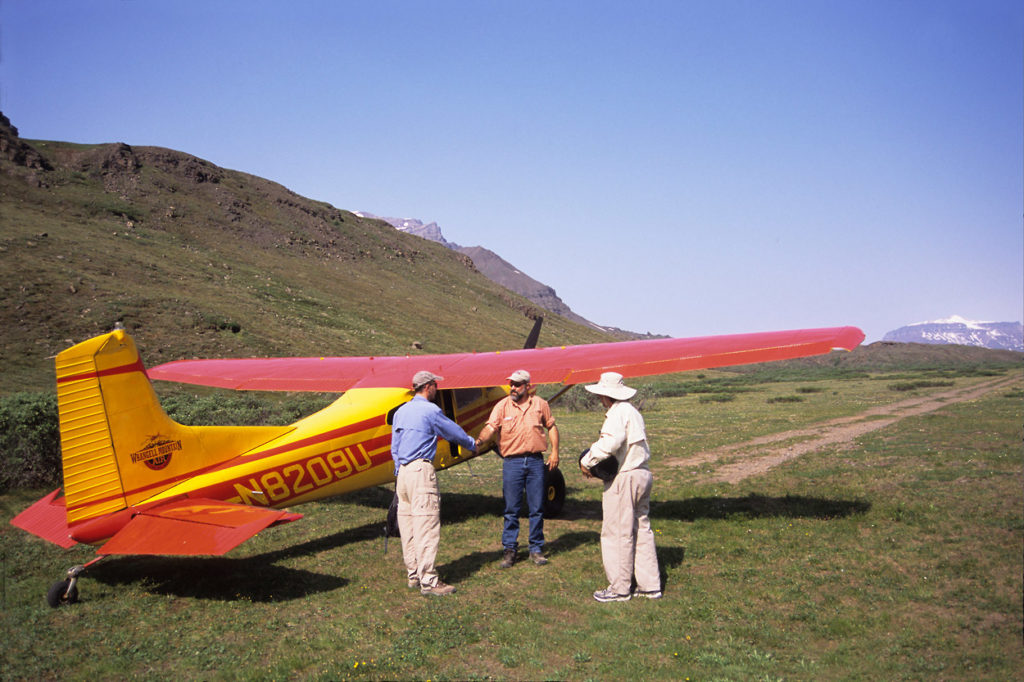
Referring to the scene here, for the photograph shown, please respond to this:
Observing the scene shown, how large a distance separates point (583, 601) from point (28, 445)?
11.2 metres

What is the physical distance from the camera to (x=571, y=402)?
28.2 metres

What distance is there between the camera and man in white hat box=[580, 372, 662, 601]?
6375 mm

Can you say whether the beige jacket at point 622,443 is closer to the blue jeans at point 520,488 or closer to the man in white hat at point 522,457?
the man in white hat at point 522,457

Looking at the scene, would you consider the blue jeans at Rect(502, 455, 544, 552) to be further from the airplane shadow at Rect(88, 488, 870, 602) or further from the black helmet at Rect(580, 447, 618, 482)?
the black helmet at Rect(580, 447, 618, 482)

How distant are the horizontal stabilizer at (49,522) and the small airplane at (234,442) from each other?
2cm

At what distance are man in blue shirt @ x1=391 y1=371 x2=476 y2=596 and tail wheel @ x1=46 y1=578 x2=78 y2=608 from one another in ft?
11.6


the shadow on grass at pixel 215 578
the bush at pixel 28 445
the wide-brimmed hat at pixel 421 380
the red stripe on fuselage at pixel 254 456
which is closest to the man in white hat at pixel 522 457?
the wide-brimmed hat at pixel 421 380

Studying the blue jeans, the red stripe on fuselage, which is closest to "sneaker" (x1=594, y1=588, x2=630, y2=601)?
the blue jeans

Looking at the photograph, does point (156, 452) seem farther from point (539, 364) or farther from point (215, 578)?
point (539, 364)

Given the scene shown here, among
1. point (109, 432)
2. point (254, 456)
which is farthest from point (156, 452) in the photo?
point (254, 456)

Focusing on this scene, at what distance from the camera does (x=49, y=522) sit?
7.37 m

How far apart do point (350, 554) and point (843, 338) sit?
23.4 ft

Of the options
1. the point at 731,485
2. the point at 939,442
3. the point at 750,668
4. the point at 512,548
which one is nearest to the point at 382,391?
the point at 512,548

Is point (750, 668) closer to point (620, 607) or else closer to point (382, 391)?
point (620, 607)
